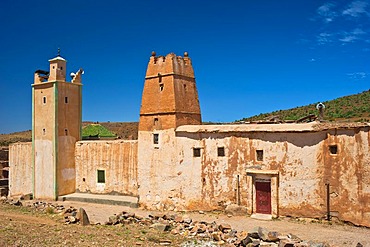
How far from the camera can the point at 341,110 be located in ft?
Answer: 143

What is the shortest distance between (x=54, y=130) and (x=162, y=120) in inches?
309

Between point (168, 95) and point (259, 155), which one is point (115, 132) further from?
point (259, 155)

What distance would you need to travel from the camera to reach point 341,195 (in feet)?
54.7

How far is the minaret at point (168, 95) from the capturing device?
20.7 metres

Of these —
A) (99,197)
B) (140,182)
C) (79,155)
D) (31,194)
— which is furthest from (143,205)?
(31,194)

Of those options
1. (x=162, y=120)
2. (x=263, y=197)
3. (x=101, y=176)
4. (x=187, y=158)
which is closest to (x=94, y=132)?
(x=101, y=176)

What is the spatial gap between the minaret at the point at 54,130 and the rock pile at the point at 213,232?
8170 mm

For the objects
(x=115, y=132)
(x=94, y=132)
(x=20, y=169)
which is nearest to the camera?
(x=20, y=169)

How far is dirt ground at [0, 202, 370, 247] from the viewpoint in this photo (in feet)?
45.8

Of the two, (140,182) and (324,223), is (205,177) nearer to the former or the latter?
(140,182)

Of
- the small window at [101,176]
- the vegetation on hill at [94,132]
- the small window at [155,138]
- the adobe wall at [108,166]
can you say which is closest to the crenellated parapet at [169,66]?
the small window at [155,138]

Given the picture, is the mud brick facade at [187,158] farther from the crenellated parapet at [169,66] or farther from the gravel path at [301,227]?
the gravel path at [301,227]

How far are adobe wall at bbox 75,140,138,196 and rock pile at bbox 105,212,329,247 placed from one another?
4427mm

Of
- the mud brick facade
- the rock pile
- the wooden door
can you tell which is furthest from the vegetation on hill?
the wooden door
